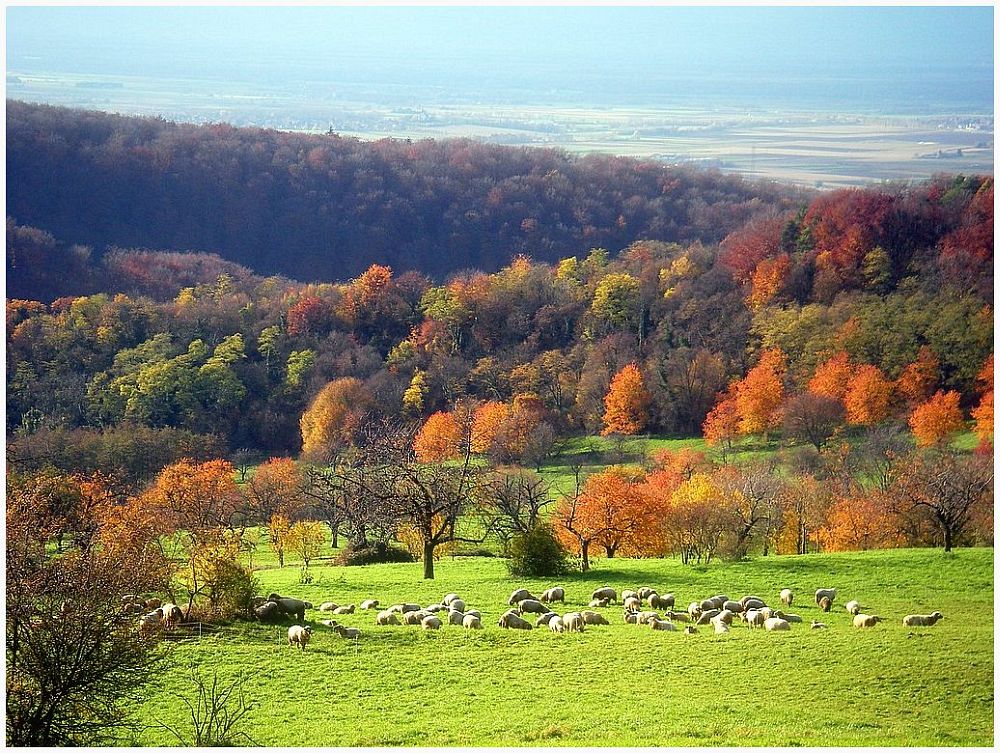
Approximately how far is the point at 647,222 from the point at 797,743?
118 metres

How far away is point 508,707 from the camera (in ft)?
55.5

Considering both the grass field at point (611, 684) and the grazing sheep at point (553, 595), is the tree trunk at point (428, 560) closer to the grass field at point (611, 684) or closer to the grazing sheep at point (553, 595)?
the grass field at point (611, 684)

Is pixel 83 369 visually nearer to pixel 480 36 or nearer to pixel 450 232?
pixel 480 36

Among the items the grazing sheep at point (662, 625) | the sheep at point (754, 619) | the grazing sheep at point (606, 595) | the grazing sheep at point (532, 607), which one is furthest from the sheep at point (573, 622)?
the sheep at point (754, 619)

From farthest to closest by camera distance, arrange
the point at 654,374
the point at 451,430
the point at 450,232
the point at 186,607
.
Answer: the point at 450,232 → the point at 654,374 → the point at 451,430 → the point at 186,607

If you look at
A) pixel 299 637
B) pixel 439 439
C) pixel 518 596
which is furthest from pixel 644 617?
pixel 439 439

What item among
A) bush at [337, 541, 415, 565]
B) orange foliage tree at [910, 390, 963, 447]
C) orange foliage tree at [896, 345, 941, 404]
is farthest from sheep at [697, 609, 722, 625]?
orange foliage tree at [896, 345, 941, 404]

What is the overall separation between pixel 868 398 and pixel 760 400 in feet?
19.7

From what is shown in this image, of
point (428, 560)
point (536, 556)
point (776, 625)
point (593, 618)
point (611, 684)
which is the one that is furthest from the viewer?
point (428, 560)

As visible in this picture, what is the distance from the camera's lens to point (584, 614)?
22672 millimetres

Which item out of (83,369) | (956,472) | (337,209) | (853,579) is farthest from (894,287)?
(337,209)

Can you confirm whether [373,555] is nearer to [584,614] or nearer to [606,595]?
[606,595]

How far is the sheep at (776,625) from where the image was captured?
2164 cm

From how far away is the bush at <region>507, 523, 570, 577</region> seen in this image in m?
29.1
